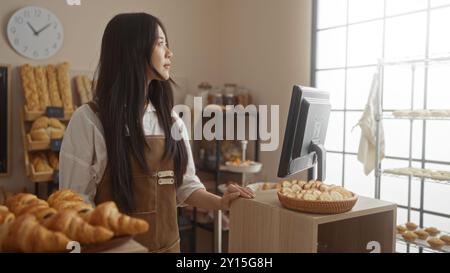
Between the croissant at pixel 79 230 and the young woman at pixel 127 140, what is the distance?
0.70 metres

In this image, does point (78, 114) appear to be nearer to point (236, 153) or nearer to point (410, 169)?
point (410, 169)

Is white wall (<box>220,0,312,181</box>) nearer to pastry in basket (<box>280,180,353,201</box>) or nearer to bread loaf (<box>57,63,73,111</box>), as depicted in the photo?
bread loaf (<box>57,63,73,111</box>)

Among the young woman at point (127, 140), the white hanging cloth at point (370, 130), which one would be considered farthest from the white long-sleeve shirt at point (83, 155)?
the white hanging cloth at point (370, 130)

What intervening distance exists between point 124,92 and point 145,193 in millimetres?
386

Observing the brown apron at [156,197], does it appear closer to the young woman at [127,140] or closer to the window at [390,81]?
the young woman at [127,140]

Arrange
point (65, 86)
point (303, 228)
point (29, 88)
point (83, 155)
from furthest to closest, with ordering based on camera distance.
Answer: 1. point (65, 86)
2. point (29, 88)
3. point (83, 155)
4. point (303, 228)

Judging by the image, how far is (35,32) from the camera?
3.14 meters

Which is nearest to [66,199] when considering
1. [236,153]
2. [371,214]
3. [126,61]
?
[126,61]

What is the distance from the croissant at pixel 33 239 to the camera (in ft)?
2.16

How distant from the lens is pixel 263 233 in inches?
45.9

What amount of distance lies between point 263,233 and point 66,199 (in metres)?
0.56

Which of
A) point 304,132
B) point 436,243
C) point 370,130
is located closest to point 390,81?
point 370,130

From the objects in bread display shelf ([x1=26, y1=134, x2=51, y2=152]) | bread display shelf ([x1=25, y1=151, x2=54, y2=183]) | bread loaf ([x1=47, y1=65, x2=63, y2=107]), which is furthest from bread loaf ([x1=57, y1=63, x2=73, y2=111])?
bread display shelf ([x1=25, y1=151, x2=54, y2=183])

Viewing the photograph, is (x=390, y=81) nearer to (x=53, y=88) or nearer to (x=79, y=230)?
(x=53, y=88)
